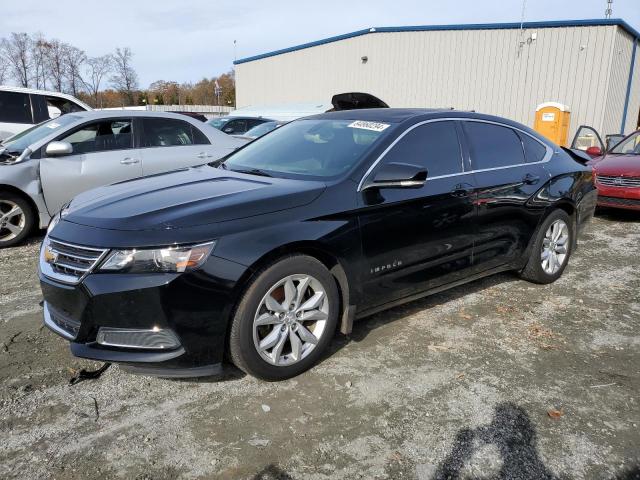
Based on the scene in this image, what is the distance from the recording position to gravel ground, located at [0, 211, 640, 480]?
92.6 inches

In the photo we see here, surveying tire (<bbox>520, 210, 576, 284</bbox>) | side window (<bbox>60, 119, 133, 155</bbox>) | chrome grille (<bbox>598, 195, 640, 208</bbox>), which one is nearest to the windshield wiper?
tire (<bbox>520, 210, 576, 284</bbox>)

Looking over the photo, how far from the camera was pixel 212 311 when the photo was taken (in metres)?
2.65

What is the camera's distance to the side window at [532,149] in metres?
4.60

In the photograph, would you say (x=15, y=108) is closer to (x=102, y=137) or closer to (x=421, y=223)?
(x=102, y=137)

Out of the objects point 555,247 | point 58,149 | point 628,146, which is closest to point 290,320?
point 555,247

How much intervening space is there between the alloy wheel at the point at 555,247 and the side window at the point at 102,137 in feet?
16.1

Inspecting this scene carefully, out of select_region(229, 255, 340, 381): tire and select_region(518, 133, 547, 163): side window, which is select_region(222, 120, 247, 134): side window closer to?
select_region(518, 133, 547, 163): side window

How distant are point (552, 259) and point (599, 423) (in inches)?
94.9

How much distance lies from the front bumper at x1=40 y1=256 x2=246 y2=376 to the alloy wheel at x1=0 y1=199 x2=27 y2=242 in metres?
3.72

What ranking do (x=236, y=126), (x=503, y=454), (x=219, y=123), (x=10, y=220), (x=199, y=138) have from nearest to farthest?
(x=503, y=454) < (x=10, y=220) < (x=199, y=138) < (x=236, y=126) < (x=219, y=123)

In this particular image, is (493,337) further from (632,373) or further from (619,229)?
(619,229)

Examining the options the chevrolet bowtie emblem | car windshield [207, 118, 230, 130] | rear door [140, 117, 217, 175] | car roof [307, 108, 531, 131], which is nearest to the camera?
the chevrolet bowtie emblem

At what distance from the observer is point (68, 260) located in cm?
276

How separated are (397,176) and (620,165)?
6396mm
